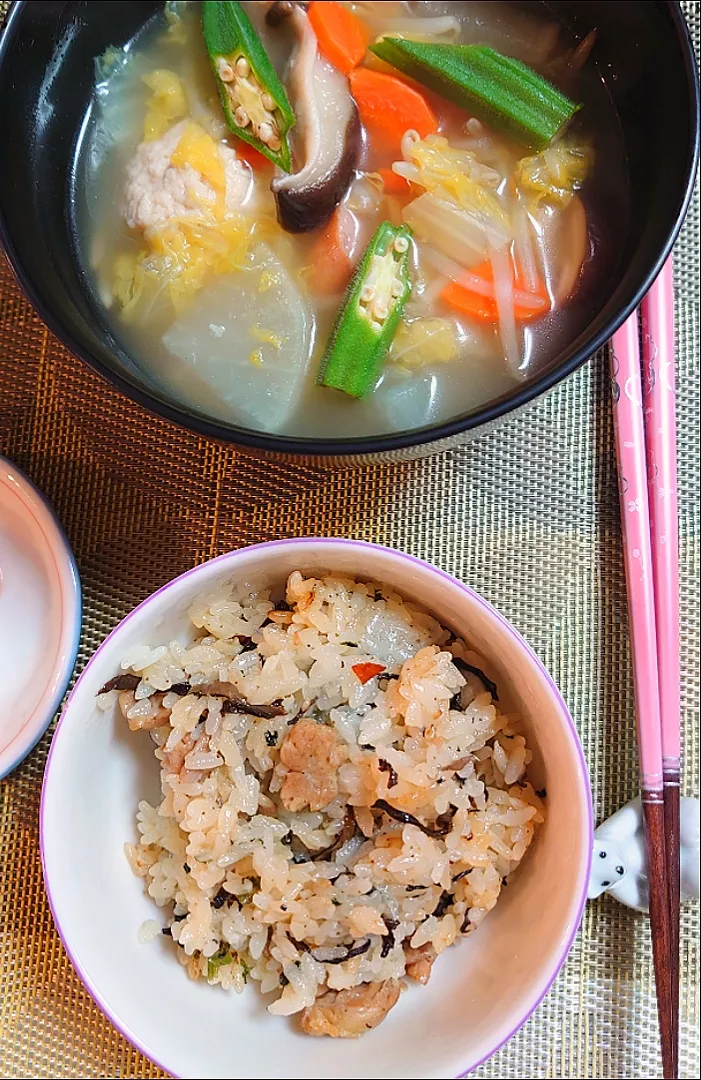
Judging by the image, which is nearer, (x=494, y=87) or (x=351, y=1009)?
(x=351, y=1009)

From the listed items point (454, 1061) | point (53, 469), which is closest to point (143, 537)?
point (53, 469)

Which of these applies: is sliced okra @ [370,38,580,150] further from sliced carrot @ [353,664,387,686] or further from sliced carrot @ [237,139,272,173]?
sliced carrot @ [353,664,387,686]

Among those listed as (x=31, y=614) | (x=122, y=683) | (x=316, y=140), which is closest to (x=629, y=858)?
(x=122, y=683)

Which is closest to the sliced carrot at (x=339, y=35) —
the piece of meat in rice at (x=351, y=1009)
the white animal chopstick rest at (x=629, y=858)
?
the white animal chopstick rest at (x=629, y=858)

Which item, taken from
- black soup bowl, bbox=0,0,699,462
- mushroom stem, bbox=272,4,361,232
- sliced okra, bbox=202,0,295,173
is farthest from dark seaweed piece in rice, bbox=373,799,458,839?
sliced okra, bbox=202,0,295,173

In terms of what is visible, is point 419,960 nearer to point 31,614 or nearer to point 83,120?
point 31,614
